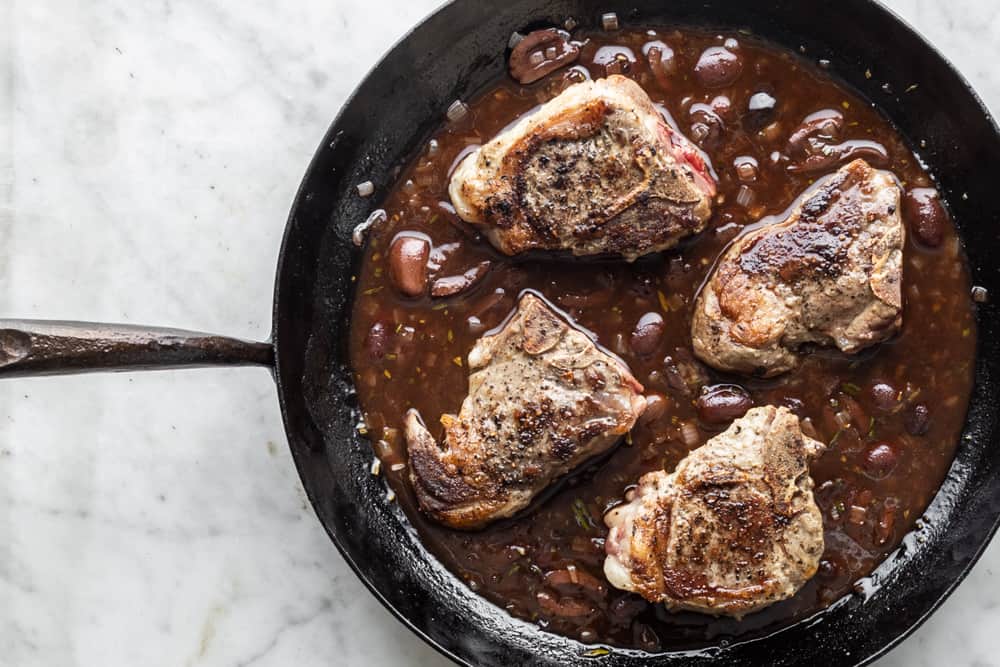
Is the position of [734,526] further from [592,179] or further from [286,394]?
[286,394]

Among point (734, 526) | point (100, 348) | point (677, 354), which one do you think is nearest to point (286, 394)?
point (100, 348)

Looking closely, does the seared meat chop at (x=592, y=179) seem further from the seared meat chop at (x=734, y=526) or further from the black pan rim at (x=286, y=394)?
the seared meat chop at (x=734, y=526)

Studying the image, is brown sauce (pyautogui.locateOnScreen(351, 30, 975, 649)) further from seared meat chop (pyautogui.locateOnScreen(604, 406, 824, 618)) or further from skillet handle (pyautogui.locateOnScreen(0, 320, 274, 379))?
skillet handle (pyautogui.locateOnScreen(0, 320, 274, 379))

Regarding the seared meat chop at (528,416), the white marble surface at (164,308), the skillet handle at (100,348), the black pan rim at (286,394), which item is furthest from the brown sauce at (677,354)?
the skillet handle at (100,348)

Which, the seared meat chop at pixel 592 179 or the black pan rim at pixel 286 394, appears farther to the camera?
the black pan rim at pixel 286 394

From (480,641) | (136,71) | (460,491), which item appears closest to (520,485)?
(460,491)

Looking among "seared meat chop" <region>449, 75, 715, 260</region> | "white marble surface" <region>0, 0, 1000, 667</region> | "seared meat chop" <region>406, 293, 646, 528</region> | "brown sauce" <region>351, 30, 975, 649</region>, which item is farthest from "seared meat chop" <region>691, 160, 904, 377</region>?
"white marble surface" <region>0, 0, 1000, 667</region>

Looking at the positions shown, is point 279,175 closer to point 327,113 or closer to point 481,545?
point 327,113
